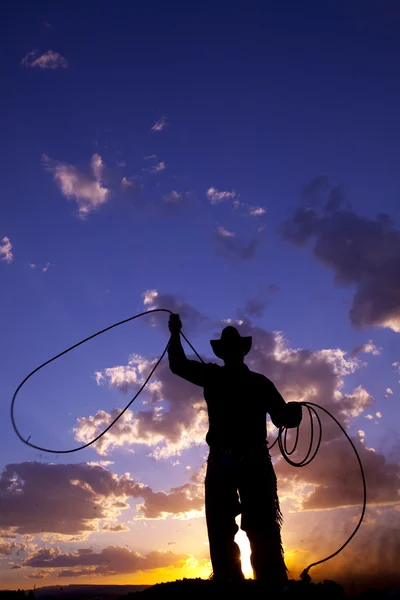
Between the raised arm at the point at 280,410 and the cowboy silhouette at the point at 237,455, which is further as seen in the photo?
the raised arm at the point at 280,410

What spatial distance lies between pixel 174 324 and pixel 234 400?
5.21 feet

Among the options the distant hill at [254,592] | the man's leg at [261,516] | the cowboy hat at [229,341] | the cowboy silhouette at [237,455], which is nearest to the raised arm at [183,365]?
the cowboy silhouette at [237,455]

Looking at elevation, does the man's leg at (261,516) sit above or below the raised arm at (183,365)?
below

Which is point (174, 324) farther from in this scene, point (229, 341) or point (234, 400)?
point (234, 400)

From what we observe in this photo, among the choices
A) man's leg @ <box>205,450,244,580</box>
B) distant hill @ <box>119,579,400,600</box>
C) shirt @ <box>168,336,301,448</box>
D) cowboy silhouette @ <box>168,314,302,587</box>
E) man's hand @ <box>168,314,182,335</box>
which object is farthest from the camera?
man's hand @ <box>168,314,182,335</box>

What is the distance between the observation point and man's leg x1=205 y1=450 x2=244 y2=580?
7.12 metres

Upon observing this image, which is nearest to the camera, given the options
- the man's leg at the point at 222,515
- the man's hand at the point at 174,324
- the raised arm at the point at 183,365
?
the man's leg at the point at 222,515

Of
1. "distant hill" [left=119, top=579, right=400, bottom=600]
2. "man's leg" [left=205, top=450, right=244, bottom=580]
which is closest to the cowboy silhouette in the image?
"man's leg" [left=205, top=450, right=244, bottom=580]

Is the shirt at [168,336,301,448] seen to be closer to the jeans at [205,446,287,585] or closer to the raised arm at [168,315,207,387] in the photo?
the raised arm at [168,315,207,387]

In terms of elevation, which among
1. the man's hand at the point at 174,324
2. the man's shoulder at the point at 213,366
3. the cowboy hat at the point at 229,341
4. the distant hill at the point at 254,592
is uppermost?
the man's hand at the point at 174,324

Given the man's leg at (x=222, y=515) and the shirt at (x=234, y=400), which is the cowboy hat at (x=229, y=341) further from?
the man's leg at (x=222, y=515)

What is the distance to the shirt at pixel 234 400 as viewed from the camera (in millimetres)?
7754

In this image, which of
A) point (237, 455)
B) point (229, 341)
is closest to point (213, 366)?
point (229, 341)

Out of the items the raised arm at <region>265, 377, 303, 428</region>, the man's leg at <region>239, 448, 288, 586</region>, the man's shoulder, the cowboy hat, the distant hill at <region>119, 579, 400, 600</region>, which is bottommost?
the distant hill at <region>119, 579, 400, 600</region>
